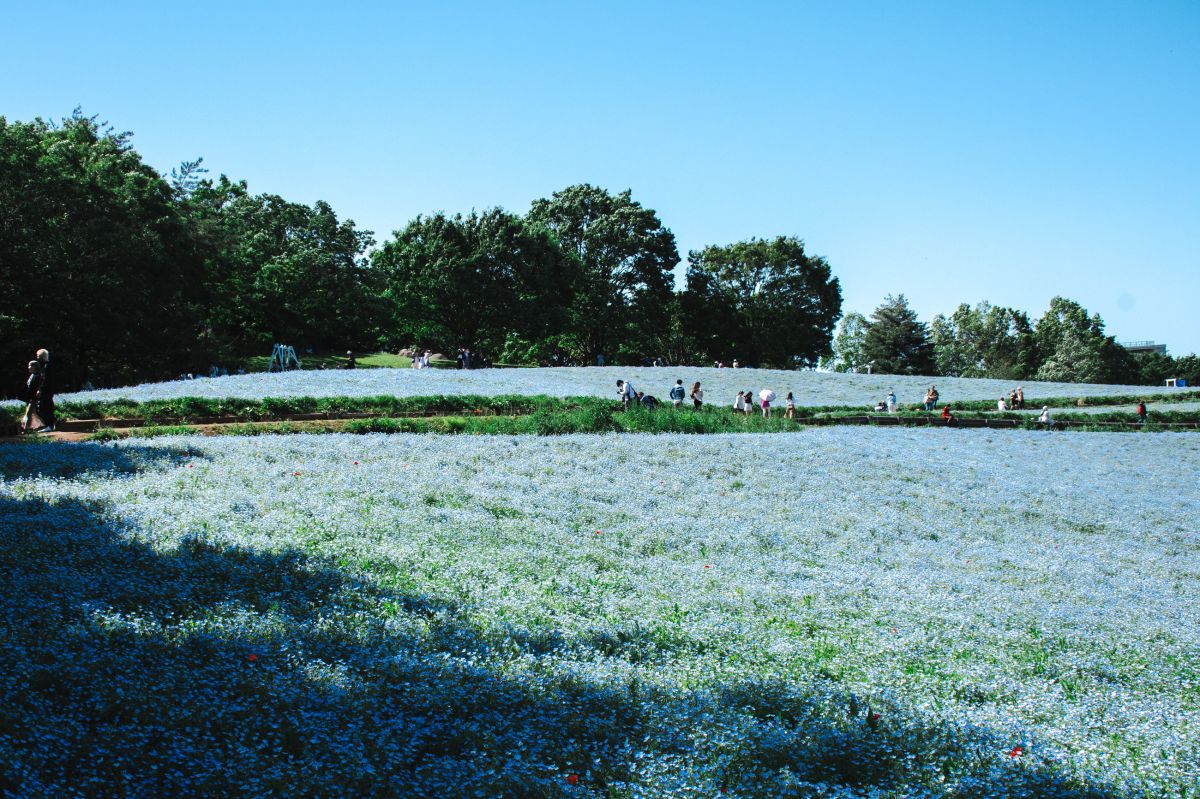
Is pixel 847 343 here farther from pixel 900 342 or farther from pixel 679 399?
pixel 679 399

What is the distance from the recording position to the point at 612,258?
69750 millimetres

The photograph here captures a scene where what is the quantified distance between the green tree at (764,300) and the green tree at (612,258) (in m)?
7.72

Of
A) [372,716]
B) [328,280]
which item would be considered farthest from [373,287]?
[372,716]

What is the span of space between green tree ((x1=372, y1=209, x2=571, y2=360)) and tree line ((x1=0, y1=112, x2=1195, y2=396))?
139mm

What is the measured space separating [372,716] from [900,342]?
91.1 metres

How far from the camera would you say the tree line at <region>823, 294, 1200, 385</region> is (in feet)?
293

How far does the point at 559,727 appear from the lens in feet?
18.1

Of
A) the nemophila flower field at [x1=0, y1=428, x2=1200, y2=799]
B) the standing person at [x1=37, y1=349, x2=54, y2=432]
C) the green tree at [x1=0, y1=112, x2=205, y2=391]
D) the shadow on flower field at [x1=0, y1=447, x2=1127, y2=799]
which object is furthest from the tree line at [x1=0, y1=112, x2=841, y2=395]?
the shadow on flower field at [x1=0, y1=447, x2=1127, y2=799]

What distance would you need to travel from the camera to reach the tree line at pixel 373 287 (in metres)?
35.9

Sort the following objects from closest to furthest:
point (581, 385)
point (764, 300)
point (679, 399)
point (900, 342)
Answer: point (679, 399) < point (581, 385) < point (764, 300) < point (900, 342)

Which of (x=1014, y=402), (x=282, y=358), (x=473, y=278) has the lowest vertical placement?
(x=1014, y=402)

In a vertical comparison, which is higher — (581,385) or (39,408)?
(581,385)

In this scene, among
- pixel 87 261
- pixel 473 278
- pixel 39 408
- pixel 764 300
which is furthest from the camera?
pixel 764 300

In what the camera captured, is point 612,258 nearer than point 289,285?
No
